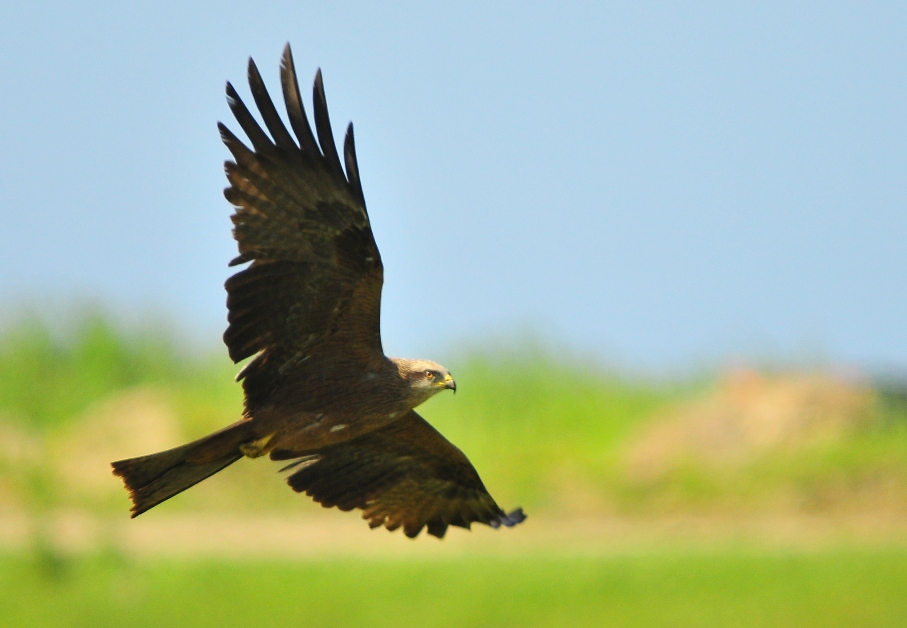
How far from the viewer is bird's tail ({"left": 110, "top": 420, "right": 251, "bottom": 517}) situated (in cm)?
666

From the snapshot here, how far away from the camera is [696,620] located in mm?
12414

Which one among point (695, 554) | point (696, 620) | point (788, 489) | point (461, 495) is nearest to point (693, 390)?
point (788, 489)

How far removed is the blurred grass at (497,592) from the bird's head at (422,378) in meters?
6.05

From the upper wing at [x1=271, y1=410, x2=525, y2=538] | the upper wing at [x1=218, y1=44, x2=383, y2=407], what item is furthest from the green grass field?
the upper wing at [x1=218, y1=44, x2=383, y2=407]

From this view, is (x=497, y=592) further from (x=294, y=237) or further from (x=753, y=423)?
(x=294, y=237)

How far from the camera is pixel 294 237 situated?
664cm

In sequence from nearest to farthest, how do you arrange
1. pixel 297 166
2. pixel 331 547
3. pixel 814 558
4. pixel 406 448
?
pixel 297 166
pixel 406 448
pixel 814 558
pixel 331 547

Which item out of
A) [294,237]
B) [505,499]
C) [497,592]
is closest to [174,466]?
[294,237]

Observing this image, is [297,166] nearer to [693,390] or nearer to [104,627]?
[104,627]

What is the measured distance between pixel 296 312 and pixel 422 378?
2.38 feet

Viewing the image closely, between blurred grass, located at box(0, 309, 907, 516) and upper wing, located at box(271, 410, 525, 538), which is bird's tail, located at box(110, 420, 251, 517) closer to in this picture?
upper wing, located at box(271, 410, 525, 538)

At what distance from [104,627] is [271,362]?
23.9 ft

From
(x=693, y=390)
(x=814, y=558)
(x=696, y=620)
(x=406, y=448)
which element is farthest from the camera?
(x=693, y=390)

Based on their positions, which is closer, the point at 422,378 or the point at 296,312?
the point at 296,312
